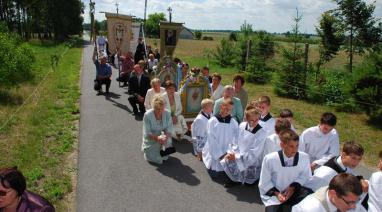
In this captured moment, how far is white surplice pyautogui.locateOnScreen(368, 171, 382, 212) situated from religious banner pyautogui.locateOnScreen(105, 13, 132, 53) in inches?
622

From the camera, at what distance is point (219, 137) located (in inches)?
274

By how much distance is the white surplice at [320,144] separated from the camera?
20.9 ft

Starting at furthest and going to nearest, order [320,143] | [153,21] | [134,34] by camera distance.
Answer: [153,21] < [134,34] < [320,143]

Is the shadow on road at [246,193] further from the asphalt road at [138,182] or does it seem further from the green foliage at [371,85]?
the green foliage at [371,85]

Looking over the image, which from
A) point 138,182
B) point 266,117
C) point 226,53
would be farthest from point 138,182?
point 226,53

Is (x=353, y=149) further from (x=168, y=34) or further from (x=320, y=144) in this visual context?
(x=168, y=34)

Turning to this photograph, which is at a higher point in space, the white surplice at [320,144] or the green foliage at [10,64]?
the green foliage at [10,64]

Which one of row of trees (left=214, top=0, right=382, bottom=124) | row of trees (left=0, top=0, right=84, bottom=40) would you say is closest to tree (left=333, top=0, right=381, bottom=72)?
row of trees (left=214, top=0, right=382, bottom=124)

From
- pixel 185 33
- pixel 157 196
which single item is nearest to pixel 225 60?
pixel 157 196

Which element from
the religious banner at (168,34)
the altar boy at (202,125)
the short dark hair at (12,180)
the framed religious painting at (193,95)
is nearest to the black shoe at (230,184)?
the altar boy at (202,125)

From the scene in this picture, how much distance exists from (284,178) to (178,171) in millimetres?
2641

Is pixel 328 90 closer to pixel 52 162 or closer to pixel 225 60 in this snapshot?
pixel 52 162

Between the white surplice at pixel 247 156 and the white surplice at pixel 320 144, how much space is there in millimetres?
761

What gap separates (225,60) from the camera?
1054 inches
